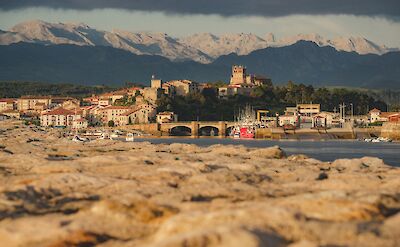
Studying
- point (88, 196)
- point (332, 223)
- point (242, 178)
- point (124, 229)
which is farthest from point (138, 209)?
point (242, 178)

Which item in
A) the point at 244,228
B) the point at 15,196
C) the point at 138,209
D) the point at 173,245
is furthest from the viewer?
the point at 15,196

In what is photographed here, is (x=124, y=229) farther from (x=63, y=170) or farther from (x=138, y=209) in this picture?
(x=63, y=170)

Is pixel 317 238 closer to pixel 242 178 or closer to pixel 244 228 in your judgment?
pixel 244 228

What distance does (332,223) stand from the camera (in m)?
27.8

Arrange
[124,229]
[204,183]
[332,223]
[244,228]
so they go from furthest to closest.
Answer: [204,183] < [124,229] < [332,223] < [244,228]

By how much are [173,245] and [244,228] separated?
8.75 feet

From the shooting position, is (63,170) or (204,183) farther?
(63,170)

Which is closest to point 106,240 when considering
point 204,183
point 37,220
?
point 37,220

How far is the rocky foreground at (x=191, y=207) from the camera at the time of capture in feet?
83.5

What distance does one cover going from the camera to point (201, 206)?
32.3 m

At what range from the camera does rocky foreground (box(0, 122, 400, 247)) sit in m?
25.4

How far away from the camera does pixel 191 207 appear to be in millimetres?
32250

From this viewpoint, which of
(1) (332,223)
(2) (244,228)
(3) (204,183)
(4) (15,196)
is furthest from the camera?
(3) (204,183)

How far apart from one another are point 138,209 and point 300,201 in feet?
20.2
